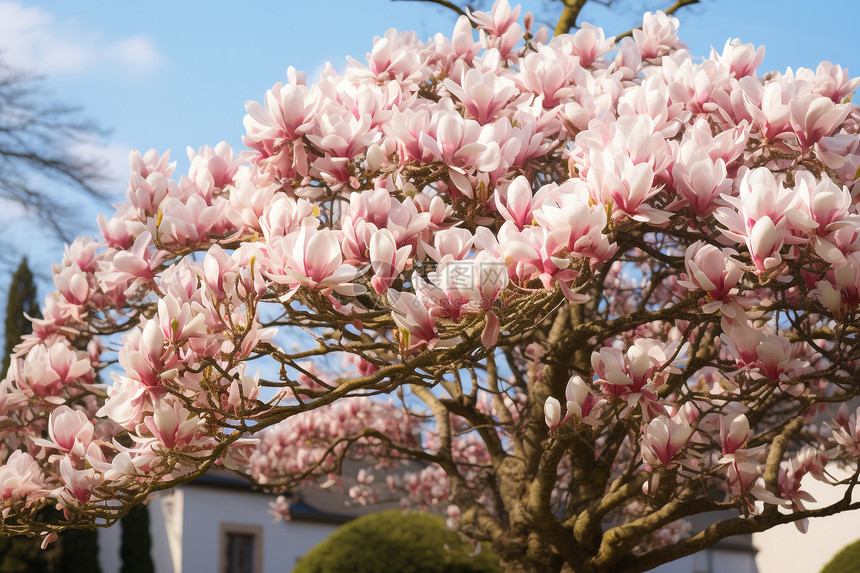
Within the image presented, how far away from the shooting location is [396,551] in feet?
36.2

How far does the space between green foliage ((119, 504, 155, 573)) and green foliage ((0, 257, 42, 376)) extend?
3727mm

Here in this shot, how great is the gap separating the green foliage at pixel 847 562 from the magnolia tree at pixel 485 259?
20.9 feet

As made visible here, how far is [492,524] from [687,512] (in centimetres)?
125

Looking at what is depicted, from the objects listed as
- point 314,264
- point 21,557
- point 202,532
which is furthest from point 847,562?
point 202,532

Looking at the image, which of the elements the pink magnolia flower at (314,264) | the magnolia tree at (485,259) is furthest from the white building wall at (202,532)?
the pink magnolia flower at (314,264)

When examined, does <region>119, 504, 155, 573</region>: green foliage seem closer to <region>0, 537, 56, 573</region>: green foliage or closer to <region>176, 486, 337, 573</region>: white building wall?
<region>176, 486, 337, 573</region>: white building wall

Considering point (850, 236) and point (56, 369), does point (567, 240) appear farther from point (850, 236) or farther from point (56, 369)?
point (56, 369)

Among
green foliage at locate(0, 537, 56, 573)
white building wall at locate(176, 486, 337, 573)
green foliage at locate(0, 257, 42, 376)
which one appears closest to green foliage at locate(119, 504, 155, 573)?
white building wall at locate(176, 486, 337, 573)

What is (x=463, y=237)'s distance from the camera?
8.86ft

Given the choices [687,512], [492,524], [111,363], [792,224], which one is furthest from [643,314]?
[111,363]

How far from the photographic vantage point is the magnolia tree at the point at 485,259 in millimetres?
2641

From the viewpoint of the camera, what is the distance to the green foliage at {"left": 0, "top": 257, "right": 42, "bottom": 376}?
14766 millimetres

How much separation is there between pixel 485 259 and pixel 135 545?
14.6 metres

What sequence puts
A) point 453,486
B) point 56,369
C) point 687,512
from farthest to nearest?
point 453,486, point 687,512, point 56,369
